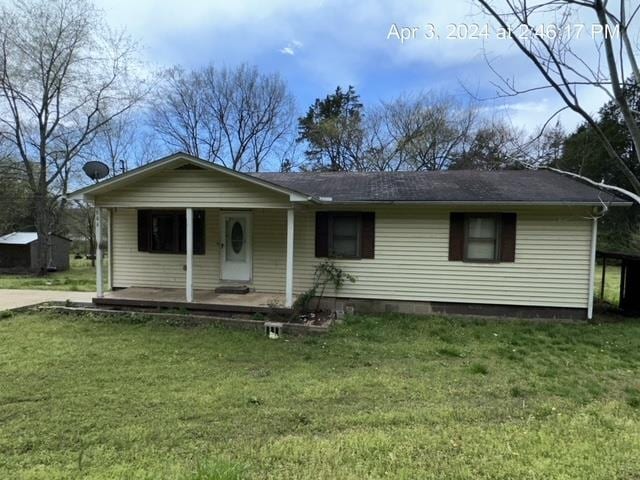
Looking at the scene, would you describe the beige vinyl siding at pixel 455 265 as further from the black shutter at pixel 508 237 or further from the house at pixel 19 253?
the house at pixel 19 253

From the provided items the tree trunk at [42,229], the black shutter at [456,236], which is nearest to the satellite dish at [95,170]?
the black shutter at [456,236]

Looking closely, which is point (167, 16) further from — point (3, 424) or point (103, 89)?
point (3, 424)

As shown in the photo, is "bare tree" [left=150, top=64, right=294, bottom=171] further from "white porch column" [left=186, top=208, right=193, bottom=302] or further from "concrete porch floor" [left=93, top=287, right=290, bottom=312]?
"white porch column" [left=186, top=208, right=193, bottom=302]

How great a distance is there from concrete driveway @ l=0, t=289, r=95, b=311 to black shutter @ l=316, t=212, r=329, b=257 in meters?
5.28

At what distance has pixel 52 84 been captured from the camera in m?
18.2

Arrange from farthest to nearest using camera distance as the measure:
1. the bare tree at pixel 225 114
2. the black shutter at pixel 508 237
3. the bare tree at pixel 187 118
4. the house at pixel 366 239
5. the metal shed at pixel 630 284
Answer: the bare tree at pixel 225 114 < the bare tree at pixel 187 118 < the metal shed at pixel 630 284 < the black shutter at pixel 508 237 < the house at pixel 366 239

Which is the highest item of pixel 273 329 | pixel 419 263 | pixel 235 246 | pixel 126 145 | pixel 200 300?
pixel 126 145

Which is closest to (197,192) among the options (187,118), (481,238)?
(481,238)

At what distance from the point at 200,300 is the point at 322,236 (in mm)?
2760

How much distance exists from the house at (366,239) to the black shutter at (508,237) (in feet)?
0.06

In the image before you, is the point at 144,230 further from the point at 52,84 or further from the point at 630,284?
the point at 52,84

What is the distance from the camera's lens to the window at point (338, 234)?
858 cm

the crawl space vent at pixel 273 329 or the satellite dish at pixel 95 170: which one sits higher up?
the satellite dish at pixel 95 170

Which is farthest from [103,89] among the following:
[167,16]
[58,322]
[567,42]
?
[567,42]
